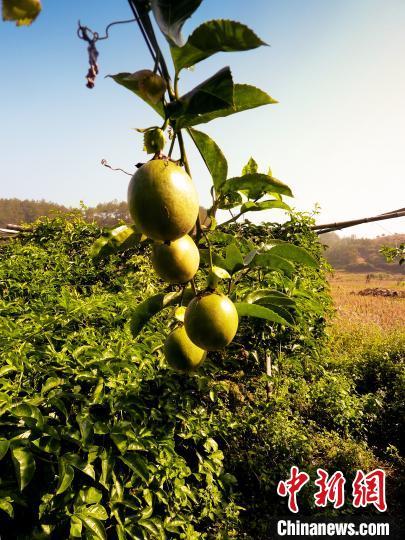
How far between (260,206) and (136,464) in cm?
126

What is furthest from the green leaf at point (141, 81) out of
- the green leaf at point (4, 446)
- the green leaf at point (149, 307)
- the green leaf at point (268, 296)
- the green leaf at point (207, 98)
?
the green leaf at point (4, 446)

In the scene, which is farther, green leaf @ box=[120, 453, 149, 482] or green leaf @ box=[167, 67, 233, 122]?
green leaf @ box=[120, 453, 149, 482]

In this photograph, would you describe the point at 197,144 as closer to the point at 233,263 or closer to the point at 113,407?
the point at 233,263

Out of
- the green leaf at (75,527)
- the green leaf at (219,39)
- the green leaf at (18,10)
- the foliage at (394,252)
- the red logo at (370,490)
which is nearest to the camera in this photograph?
the green leaf at (18,10)

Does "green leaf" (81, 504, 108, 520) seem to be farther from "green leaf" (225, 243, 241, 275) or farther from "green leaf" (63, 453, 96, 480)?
"green leaf" (225, 243, 241, 275)

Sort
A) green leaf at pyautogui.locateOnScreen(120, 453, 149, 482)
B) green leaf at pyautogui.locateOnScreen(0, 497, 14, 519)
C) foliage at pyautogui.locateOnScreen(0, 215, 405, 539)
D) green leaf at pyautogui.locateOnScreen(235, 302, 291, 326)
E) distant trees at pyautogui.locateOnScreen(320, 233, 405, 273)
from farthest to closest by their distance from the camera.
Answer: distant trees at pyautogui.locateOnScreen(320, 233, 405, 273), green leaf at pyautogui.locateOnScreen(120, 453, 149, 482), foliage at pyautogui.locateOnScreen(0, 215, 405, 539), green leaf at pyautogui.locateOnScreen(0, 497, 14, 519), green leaf at pyautogui.locateOnScreen(235, 302, 291, 326)

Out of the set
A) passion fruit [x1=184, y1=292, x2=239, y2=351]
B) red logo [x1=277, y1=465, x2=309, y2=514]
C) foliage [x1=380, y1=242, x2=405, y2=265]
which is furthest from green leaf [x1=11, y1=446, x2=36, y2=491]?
foliage [x1=380, y1=242, x2=405, y2=265]

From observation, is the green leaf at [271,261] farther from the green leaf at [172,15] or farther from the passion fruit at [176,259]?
the green leaf at [172,15]

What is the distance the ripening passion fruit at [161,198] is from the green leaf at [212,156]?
0.20 meters

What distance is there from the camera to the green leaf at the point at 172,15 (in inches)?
17.1

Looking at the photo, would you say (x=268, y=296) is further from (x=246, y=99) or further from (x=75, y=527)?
(x=75, y=527)

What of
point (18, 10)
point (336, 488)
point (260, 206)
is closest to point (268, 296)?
point (260, 206)

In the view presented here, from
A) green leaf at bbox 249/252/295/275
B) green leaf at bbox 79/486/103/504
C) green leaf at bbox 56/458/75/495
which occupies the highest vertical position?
green leaf at bbox 249/252/295/275

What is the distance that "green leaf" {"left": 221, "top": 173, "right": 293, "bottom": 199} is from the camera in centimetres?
80
